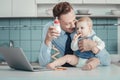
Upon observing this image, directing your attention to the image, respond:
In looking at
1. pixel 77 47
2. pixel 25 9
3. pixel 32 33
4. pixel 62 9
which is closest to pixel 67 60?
pixel 77 47

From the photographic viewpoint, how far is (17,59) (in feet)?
4.54

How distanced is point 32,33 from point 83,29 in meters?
1.72

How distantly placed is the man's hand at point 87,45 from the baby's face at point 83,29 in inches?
2.9

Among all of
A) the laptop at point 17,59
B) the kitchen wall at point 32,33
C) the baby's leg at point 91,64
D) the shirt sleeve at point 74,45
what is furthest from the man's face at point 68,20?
the kitchen wall at point 32,33

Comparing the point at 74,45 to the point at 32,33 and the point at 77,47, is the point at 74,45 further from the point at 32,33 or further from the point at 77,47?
the point at 32,33

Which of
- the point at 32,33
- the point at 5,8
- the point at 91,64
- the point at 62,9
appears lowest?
the point at 91,64

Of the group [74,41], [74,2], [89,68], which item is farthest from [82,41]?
[74,2]

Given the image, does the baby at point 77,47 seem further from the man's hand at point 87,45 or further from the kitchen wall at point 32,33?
the kitchen wall at point 32,33

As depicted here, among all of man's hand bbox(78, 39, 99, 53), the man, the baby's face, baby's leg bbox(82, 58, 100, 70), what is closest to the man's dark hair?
the man

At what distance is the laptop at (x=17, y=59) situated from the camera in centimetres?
131

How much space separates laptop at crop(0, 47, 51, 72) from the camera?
1.31 m

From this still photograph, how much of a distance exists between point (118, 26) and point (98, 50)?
6.02 ft

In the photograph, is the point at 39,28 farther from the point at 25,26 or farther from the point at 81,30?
the point at 81,30

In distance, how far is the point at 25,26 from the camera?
3.33 metres
